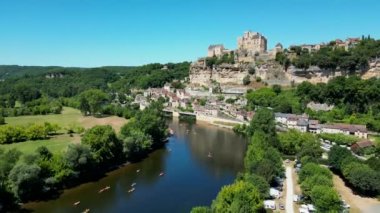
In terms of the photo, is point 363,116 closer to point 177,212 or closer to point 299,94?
point 299,94

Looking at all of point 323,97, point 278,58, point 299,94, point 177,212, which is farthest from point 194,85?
point 177,212

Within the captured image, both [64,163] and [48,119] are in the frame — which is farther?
[48,119]

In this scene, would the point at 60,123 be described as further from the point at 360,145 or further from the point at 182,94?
the point at 360,145

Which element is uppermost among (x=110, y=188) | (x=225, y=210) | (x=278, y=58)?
(x=278, y=58)

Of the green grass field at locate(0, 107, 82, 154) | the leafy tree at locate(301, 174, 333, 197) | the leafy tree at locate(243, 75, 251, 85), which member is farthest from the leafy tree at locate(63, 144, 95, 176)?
the leafy tree at locate(243, 75, 251, 85)

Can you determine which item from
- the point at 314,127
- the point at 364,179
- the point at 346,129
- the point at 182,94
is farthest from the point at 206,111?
the point at 364,179
